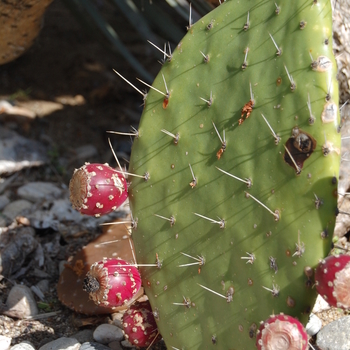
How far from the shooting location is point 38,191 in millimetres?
2967

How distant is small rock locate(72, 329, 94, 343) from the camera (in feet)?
6.77

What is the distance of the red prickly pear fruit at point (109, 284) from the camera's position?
1677 mm

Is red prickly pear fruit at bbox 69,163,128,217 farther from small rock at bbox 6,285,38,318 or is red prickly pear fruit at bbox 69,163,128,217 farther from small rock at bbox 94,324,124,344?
small rock at bbox 6,285,38,318

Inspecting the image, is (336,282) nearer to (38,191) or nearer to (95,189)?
(95,189)

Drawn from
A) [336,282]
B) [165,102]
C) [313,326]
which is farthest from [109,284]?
Result: [313,326]

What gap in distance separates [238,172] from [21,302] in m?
1.20

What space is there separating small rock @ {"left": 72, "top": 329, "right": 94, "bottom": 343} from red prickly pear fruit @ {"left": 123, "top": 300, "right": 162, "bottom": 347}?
1.12ft

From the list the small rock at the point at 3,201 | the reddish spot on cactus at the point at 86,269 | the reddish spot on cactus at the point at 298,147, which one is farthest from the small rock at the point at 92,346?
the small rock at the point at 3,201

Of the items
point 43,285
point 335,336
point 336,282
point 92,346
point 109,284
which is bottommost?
point 43,285

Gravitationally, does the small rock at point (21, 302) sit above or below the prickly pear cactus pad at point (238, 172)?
below

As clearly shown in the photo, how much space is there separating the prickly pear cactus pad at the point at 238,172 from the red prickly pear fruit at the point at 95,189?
4.2 inches

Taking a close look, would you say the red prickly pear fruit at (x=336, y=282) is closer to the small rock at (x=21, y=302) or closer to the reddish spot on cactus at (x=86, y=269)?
the reddish spot on cactus at (x=86, y=269)

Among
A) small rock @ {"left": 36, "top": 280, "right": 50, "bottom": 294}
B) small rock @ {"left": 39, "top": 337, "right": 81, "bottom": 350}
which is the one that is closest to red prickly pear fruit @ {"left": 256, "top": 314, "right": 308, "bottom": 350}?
small rock @ {"left": 39, "top": 337, "right": 81, "bottom": 350}

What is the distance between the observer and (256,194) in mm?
1480
